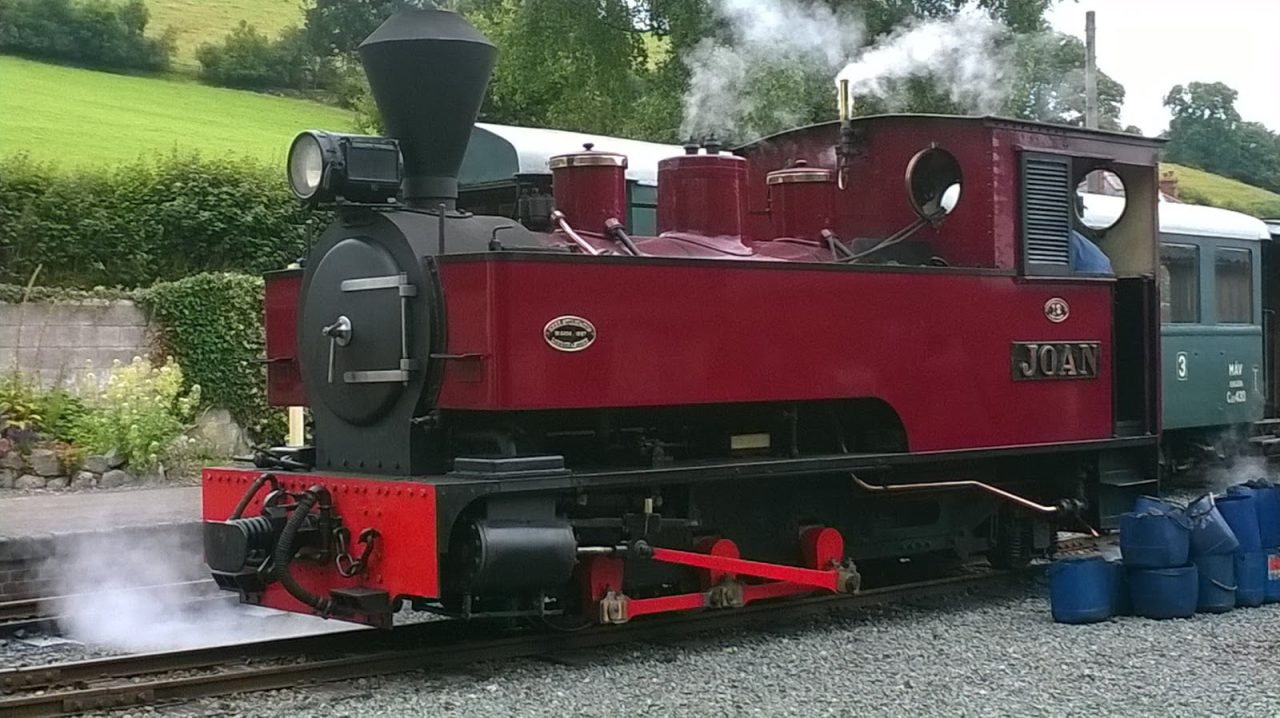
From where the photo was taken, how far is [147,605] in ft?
26.8

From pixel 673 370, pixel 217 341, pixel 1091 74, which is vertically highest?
pixel 1091 74

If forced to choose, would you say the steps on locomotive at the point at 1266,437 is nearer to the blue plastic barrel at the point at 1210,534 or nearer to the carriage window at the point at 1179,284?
the carriage window at the point at 1179,284

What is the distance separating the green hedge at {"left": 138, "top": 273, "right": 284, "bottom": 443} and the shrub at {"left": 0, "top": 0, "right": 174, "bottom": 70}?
25648 millimetres

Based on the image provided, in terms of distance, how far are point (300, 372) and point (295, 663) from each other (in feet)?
4.93

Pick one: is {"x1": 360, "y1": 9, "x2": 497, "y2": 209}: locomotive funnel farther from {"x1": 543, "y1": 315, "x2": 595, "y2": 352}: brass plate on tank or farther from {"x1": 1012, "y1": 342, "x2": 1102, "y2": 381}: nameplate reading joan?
{"x1": 1012, "y1": 342, "x2": 1102, "y2": 381}: nameplate reading joan

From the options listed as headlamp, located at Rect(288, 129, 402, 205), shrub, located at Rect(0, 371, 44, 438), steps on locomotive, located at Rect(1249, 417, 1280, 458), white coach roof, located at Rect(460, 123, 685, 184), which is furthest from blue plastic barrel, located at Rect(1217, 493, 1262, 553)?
shrub, located at Rect(0, 371, 44, 438)

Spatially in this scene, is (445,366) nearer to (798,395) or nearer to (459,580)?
(459,580)

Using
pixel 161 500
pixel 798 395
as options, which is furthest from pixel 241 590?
pixel 161 500

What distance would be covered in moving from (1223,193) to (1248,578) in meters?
40.0

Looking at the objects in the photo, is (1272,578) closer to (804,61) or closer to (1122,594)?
(1122,594)

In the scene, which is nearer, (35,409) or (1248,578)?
(1248,578)

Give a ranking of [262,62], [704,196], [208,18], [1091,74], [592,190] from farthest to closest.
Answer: [208,18], [262,62], [1091,74], [704,196], [592,190]

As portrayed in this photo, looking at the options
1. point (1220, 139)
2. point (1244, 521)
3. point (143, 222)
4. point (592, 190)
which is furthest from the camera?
point (1220, 139)

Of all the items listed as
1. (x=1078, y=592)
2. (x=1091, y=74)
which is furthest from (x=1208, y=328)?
(x=1091, y=74)
